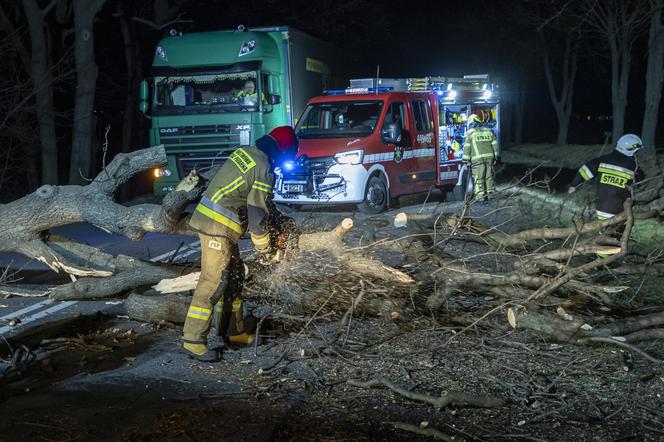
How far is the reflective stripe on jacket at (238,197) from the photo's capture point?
5.07 m

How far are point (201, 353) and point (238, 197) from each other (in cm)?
117

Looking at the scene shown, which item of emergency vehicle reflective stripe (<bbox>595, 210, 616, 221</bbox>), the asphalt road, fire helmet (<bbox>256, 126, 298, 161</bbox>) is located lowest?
the asphalt road

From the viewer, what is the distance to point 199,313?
5.15 metres

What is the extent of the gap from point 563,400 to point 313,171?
7.79m

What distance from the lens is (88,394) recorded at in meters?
4.54

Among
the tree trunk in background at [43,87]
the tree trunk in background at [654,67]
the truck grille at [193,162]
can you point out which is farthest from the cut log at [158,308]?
the tree trunk in background at [654,67]

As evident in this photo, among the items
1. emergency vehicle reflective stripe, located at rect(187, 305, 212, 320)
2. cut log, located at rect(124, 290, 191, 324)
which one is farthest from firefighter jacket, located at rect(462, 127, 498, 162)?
emergency vehicle reflective stripe, located at rect(187, 305, 212, 320)

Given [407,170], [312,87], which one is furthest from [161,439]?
[312,87]

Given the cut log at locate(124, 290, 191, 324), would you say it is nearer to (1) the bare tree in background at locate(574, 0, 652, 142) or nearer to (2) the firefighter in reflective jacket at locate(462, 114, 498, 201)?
(2) the firefighter in reflective jacket at locate(462, 114, 498, 201)

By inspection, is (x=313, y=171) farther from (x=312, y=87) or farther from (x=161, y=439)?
(x=161, y=439)

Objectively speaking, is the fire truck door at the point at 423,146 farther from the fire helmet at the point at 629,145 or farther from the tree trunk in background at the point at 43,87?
the tree trunk in background at the point at 43,87

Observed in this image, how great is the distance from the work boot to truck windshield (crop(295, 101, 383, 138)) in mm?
7335

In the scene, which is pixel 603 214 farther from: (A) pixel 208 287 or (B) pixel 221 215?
(A) pixel 208 287

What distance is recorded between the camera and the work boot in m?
5.08
